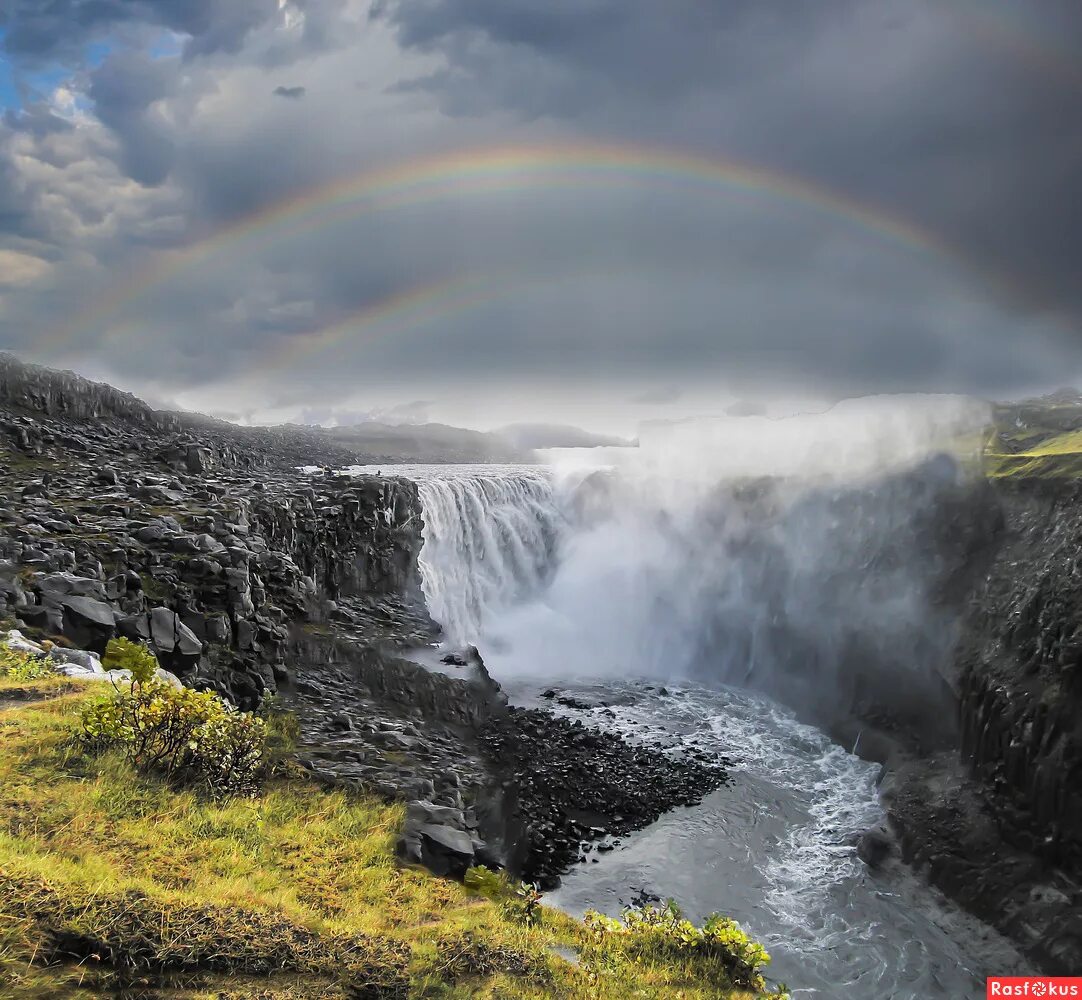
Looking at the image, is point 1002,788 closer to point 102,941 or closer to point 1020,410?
point 102,941

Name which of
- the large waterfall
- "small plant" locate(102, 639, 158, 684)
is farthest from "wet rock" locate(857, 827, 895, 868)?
"small plant" locate(102, 639, 158, 684)

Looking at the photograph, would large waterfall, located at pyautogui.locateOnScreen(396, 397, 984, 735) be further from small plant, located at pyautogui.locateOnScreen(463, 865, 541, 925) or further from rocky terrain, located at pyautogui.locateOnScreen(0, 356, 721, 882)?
small plant, located at pyautogui.locateOnScreen(463, 865, 541, 925)

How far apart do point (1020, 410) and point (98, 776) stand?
53.7 metres

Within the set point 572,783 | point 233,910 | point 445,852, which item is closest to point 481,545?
point 572,783

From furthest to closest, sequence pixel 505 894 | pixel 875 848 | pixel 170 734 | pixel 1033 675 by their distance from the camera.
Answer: pixel 875 848 → pixel 1033 675 → pixel 505 894 → pixel 170 734

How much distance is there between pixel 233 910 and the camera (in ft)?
25.2

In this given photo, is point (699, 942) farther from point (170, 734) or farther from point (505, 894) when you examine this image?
point (170, 734)

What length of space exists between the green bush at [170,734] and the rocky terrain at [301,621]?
3.39 metres

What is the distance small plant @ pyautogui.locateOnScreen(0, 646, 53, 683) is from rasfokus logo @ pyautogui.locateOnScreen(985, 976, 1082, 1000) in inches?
979

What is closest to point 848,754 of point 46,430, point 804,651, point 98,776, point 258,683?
point 804,651

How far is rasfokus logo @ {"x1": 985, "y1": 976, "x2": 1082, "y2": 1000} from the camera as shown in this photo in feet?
58.0

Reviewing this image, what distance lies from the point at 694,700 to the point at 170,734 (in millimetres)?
33348

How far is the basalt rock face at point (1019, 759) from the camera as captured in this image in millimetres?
20297

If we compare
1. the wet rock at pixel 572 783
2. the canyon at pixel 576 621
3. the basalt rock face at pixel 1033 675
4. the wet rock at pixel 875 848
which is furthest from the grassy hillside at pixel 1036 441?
the wet rock at pixel 572 783
